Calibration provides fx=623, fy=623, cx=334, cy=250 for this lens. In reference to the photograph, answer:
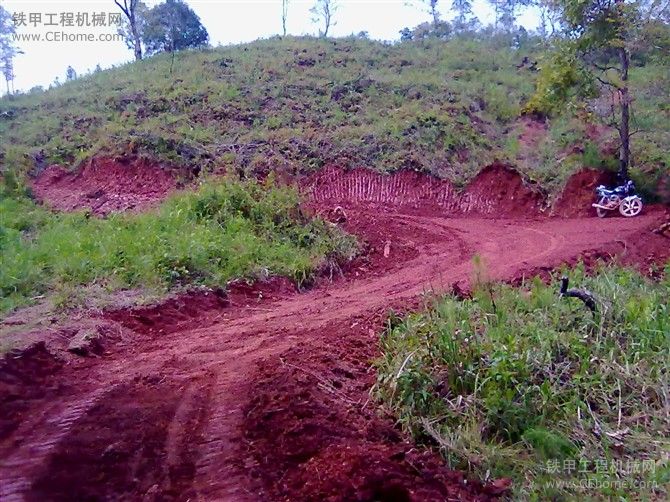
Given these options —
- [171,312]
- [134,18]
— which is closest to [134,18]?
[134,18]

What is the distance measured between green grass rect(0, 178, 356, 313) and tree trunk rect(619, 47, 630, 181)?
730 cm

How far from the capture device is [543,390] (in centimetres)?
439

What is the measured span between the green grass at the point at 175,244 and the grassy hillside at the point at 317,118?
14.5 ft

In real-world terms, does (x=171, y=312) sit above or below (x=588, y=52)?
below

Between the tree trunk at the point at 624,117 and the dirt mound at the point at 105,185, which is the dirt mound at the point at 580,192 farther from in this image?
the dirt mound at the point at 105,185

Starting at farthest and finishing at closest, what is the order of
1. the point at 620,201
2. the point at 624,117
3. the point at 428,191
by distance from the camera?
the point at 428,191
the point at 624,117
the point at 620,201

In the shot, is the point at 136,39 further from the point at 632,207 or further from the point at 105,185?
the point at 632,207

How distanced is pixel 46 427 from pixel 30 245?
17.1ft

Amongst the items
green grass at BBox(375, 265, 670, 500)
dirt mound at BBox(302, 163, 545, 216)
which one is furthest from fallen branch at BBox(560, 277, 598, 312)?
dirt mound at BBox(302, 163, 545, 216)

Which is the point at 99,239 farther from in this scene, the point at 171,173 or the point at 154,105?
the point at 154,105

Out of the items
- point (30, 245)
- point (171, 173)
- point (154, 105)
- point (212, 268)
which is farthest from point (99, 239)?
point (154, 105)

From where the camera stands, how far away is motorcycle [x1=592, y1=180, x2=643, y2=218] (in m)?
13.2

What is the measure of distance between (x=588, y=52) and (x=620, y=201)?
3.37 meters

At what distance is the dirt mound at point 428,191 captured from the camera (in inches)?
589
